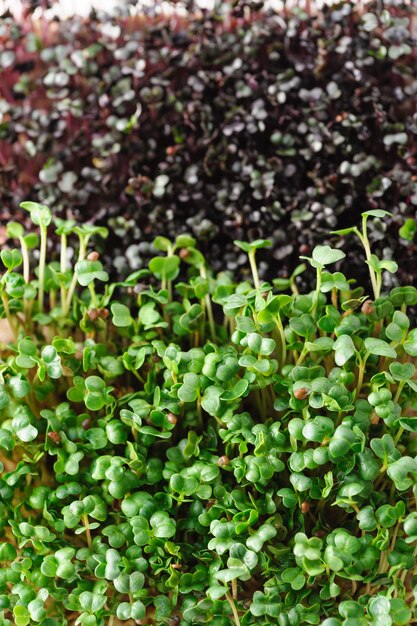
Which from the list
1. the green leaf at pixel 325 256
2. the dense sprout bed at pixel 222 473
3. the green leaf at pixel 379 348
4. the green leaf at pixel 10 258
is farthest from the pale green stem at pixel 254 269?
the green leaf at pixel 10 258

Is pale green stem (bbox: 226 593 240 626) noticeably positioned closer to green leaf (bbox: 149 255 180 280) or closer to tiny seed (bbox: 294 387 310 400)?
tiny seed (bbox: 294 387 310 400)

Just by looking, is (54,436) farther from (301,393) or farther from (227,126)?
(227,126)


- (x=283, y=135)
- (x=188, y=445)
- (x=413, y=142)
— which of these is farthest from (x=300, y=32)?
(x=188, y=445)

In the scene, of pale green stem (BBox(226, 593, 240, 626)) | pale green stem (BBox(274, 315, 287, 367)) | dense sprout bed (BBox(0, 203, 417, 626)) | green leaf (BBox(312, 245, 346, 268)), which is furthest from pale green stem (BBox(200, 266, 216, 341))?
pale green stem (BBox(226, 593, 240, 626))

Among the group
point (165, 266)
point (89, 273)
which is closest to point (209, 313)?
point (165, 266)

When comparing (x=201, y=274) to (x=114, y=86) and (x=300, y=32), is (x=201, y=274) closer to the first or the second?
(x=114, y=86)

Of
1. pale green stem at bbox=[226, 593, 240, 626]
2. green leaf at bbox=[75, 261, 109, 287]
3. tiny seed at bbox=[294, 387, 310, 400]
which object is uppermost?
green leaf at bbox=[75, 261, 109, 287]

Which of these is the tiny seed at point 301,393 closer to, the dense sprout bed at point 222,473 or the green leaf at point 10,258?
the dense sprout bed at point 222,473
